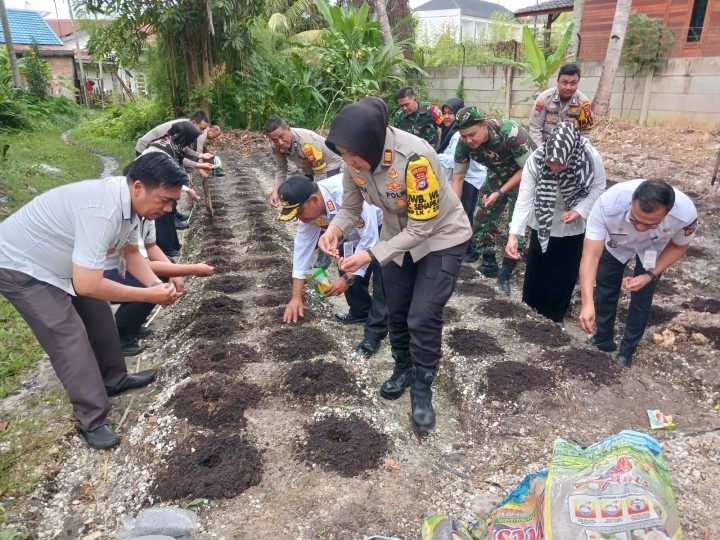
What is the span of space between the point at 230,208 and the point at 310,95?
19.2 ft

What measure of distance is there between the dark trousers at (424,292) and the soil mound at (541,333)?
1.05 meters

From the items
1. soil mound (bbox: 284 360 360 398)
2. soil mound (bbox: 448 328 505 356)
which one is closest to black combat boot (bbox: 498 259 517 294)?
soil mound (bbox: 448 328 505 356)

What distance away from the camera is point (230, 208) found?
6.90 metres

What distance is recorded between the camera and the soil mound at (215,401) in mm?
2428

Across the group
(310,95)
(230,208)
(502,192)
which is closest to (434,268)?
(502,192)

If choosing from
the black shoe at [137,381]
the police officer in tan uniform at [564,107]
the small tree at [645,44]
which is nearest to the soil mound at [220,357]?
the black shoe at [137,381]

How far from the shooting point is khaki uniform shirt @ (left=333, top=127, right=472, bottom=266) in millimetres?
2121

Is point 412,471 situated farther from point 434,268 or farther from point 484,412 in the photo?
point 434,268

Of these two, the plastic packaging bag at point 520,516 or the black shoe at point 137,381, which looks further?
the black shoe at point 137,381

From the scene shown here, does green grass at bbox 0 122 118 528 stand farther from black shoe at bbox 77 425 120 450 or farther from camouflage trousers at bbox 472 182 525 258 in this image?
camouflage trousers at bbox 472 182 525 258

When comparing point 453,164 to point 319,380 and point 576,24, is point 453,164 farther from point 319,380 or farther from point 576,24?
point 576,24

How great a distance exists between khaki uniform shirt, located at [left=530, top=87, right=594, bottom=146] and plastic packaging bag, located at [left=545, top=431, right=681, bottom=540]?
3.03 metres

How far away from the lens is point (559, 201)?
321 centimetres

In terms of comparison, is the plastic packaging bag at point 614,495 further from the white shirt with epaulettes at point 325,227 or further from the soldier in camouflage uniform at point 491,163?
the soldier in camouflage uniform at point 491,163
